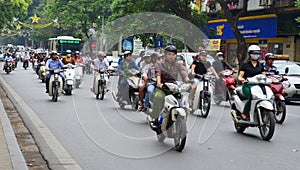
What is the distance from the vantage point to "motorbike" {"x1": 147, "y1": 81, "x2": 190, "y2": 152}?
8.09 m

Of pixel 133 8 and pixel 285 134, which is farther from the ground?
pixel 133 8

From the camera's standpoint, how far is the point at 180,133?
26.7 feet

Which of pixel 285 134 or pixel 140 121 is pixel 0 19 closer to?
pixel 140 121

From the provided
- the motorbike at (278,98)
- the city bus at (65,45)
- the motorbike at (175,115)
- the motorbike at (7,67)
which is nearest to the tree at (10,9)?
the city bus at (65,45)

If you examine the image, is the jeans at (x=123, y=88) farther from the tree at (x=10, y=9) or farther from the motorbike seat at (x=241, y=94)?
the tree at (x=10, y=9)

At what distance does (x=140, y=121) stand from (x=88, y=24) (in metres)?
48.0

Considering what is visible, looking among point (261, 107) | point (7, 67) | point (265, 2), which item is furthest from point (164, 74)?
point (7, 67)

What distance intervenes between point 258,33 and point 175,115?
27.2 m

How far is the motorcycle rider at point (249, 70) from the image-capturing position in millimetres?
10039

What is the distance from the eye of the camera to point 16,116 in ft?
41.0

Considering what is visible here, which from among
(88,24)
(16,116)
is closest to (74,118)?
(16,116)

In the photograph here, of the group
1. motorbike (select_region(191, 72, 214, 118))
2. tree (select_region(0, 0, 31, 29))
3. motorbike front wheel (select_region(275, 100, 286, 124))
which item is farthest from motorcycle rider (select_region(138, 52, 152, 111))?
tree (select_region(0, 0, 31, 29))

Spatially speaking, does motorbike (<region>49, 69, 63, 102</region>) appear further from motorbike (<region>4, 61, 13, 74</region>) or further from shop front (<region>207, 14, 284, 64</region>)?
motorbike (<region>4, 61, 13, 74</region>)

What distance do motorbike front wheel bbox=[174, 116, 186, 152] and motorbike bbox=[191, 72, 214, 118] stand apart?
4.63 metres
